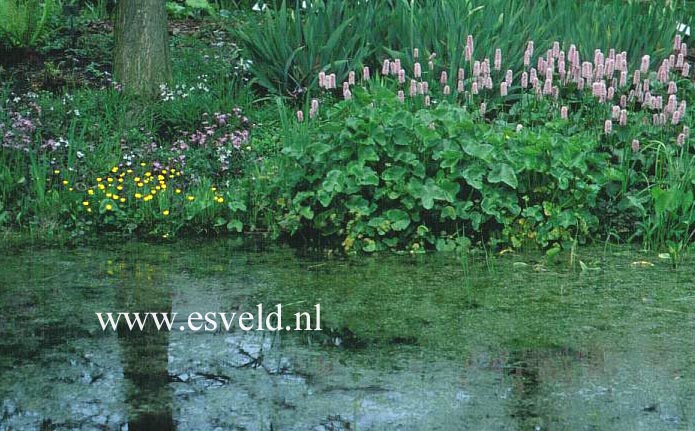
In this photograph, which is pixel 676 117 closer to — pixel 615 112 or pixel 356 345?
pixel 615 112

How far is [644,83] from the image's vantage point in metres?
6.75

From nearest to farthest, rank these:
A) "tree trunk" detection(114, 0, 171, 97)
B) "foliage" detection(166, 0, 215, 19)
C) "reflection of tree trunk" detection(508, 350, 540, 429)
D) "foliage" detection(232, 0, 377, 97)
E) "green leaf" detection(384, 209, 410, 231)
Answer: "reflection of tree trunk" detection(508, 350, 540, 429)
"green leaf" detection(384, 209, 410, 231)
"foliage" detection(232, 0, 377, 97)
"tree trunk" detection(114, 0, 171, 97)
"foliage" detection(166, 0, 215, 19)

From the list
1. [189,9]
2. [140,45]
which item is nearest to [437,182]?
[140,45]

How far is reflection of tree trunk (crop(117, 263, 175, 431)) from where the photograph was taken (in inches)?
145

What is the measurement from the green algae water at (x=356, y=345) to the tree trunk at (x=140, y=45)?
Answer: 2.49 metres

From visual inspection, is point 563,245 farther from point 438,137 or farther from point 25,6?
point 25,6

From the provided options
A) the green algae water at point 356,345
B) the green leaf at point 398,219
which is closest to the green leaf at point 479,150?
the green leaf at point 398,219

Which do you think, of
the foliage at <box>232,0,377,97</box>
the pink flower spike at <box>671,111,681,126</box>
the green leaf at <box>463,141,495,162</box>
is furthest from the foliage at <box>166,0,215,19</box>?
the pink flower spike at <box>671,111,681,126</box>

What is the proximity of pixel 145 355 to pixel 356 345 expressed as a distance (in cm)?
85

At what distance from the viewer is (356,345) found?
175 inches

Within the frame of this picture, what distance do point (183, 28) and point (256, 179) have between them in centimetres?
400

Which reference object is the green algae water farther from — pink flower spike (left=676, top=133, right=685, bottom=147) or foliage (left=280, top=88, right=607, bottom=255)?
pink flower spike (left=676, top=133, right=685, bottom=147)

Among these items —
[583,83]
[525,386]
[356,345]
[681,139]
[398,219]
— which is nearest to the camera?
[525,386]

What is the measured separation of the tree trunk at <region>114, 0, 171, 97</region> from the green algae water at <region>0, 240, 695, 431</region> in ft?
8.17
